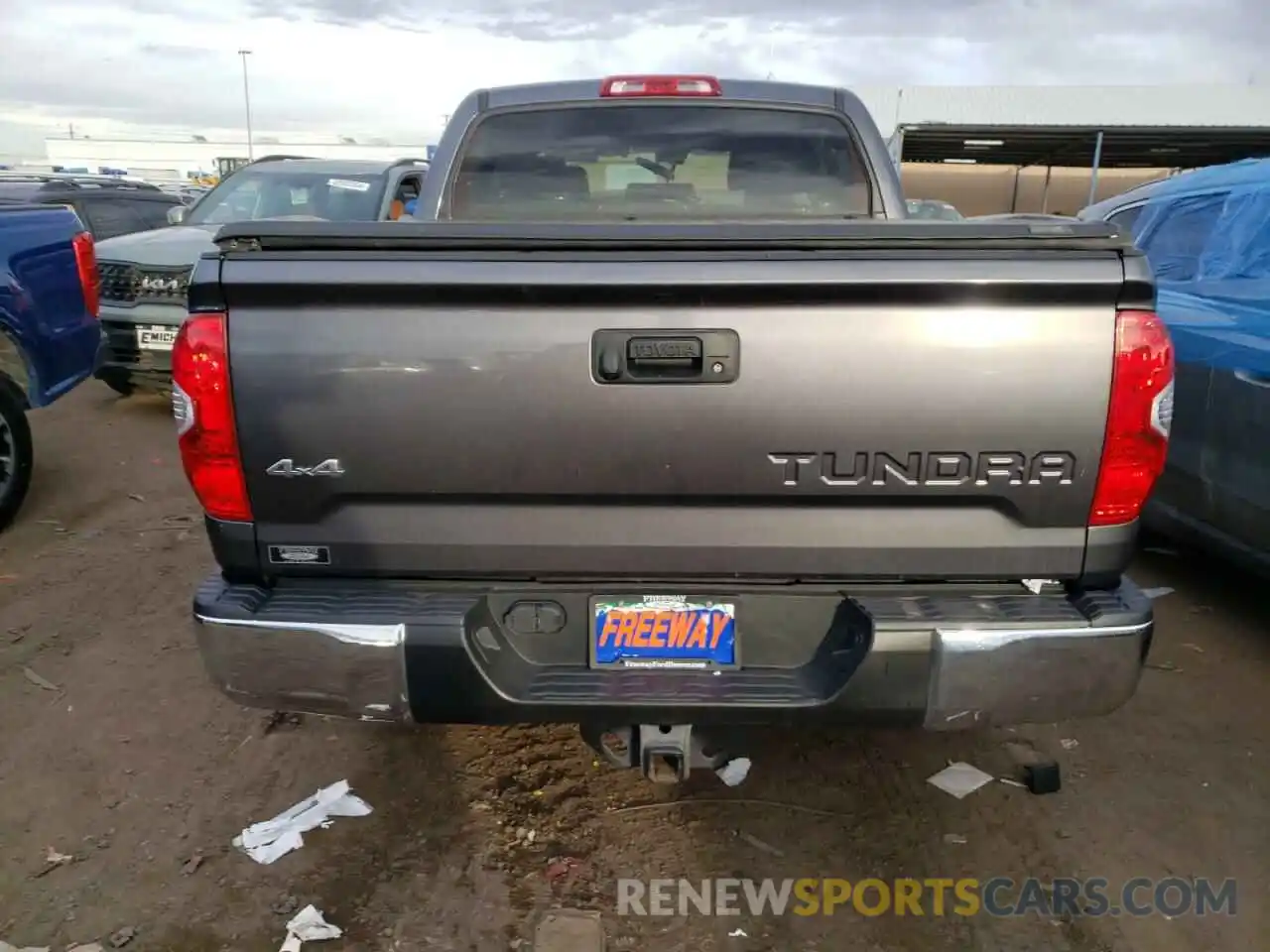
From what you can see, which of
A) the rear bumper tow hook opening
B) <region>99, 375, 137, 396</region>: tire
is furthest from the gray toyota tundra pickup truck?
<region>99, 375, 137, 396</region>: tire

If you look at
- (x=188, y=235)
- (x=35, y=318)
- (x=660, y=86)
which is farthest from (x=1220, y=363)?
(x=188, y=235)

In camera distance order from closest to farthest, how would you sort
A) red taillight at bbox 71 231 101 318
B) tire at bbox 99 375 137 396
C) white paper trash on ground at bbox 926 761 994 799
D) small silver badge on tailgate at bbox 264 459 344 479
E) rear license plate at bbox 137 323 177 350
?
small silver badge on tailgate at bbox 264 459 344 479 → white paper trash on ground at bbox 926 761 994 799 → red taillight at bbox 71 231 101 318 → rear license plate at bbox 137 323 177 350 → tire at bbox 99 375 137 396

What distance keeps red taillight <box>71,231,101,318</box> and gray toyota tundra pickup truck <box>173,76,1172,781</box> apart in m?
4.29

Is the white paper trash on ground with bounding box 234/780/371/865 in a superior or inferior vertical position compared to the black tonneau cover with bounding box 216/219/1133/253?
inferior

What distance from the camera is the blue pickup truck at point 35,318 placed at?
5195 millimetres

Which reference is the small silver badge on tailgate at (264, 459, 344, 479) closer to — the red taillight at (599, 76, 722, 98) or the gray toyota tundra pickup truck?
the gray toyota tundra pickup truck

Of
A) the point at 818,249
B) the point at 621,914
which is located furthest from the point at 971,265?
the point at 621,914

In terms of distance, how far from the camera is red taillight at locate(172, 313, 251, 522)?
2100 mm

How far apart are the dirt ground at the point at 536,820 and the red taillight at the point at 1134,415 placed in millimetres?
1173

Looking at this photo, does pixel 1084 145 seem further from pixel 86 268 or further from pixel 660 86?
pixel 86 268

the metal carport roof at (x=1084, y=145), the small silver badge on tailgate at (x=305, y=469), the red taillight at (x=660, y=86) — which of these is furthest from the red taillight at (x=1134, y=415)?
the metal carport roof at (x=1084, y=145)

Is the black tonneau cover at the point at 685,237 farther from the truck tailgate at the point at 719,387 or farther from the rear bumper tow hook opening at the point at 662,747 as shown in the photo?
the rear bumper tow hook opening at the point at 662,747

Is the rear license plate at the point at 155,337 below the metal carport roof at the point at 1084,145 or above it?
below

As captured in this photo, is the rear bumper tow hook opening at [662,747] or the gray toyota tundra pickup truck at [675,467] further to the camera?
the rear bumper tow hook opening at [662,747]
